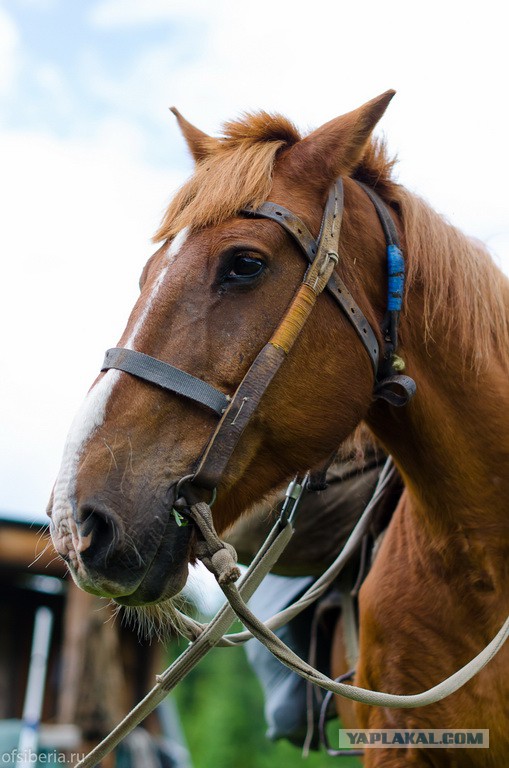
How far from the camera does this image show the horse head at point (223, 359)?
2.07 metres

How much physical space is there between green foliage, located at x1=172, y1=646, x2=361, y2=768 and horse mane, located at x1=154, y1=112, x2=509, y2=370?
22142mm

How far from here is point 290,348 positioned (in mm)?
2324

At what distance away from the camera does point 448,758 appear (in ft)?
8.34

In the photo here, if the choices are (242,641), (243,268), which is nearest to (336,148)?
(243,268)

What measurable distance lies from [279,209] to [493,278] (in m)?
0.85

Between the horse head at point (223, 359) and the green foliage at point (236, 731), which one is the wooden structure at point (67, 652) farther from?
the green foliage at point (236, 731)

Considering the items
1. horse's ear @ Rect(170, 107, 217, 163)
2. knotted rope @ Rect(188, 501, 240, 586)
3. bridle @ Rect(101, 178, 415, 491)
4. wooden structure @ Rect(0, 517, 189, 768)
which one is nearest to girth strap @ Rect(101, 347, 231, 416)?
bridle @ Rect(101, 178, 415, 491)

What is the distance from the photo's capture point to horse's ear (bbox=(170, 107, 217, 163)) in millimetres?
2878

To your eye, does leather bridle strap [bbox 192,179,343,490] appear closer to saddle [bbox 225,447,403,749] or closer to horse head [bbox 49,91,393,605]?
horse head [bbox 49,91,393,605]

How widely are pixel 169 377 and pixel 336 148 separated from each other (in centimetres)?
95

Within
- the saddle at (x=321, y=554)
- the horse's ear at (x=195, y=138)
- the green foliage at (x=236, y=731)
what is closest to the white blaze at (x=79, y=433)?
the horse's ear at (x=195, y=138)

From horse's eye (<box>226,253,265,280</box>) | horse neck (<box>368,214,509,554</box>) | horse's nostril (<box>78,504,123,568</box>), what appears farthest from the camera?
horse neck (<box>368,214,509,554</box>)

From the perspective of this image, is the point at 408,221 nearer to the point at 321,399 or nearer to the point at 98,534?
the point at 321,399

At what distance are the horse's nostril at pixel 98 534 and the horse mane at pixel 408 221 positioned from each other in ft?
3.02
